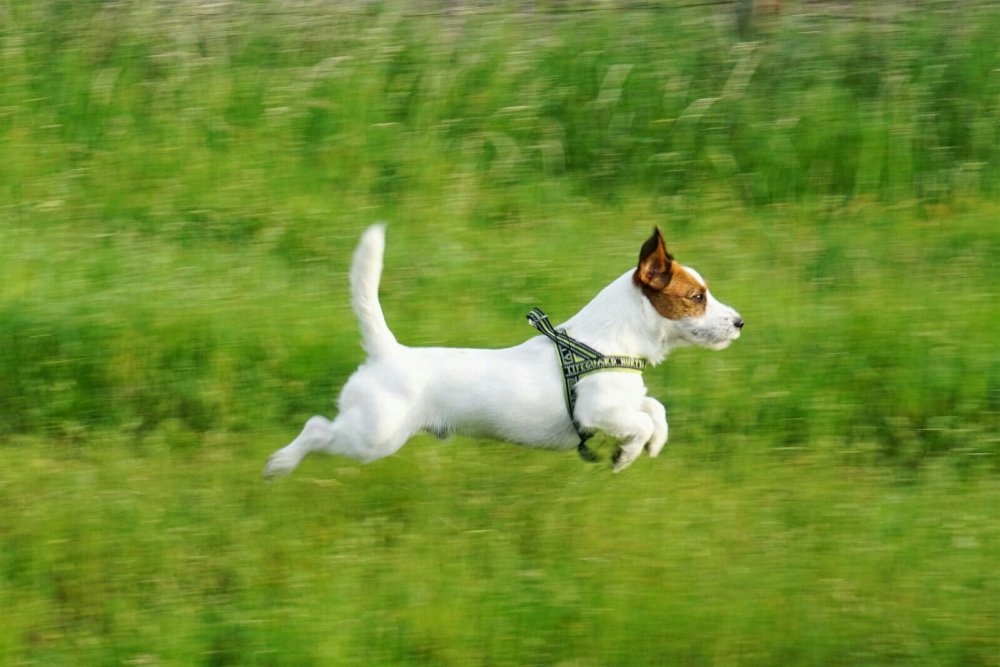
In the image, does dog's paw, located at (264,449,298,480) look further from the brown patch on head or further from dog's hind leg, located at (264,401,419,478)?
the brown patch on head

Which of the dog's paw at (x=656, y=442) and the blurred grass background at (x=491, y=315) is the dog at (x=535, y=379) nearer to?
the dog's paw at (x=656, y=442)

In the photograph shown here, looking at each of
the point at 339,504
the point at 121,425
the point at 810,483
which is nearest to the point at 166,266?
the point at 121,425

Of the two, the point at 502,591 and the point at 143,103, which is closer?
the point at 502,591

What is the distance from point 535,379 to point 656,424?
507 millimetres

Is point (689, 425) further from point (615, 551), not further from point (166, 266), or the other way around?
point (166, 266)

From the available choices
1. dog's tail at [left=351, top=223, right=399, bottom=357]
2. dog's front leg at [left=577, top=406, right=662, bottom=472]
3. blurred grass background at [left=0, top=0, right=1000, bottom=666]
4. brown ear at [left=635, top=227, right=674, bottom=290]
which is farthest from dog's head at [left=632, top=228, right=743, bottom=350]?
dog's tail at [left=351, top=223, right=399, bottom=357]

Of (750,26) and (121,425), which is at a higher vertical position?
(750,26)

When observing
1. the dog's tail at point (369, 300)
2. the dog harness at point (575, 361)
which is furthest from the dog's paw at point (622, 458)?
the dog's tail at point (369, 300)

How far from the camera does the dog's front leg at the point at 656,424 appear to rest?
5.35 meters

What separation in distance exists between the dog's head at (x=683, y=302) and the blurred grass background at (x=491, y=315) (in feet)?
2.20

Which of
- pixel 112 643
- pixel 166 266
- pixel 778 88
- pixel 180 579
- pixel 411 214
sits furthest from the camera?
pixel 778 88

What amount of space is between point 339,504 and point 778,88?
4.38m

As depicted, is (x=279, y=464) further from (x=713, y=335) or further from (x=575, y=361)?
(x=713, y=335)

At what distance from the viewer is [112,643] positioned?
4.69 metres
